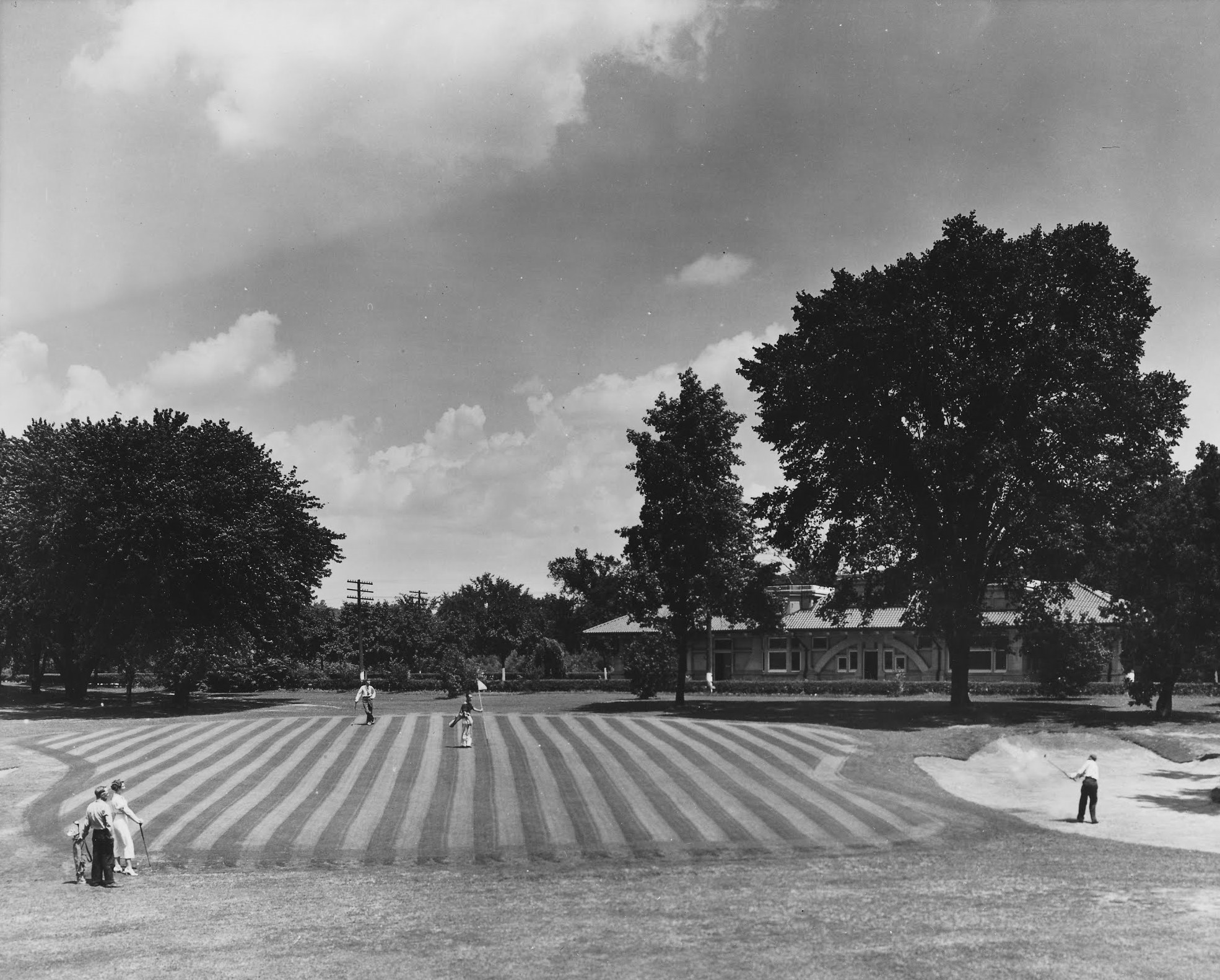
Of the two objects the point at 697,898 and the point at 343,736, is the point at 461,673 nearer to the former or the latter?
the point at 343,736

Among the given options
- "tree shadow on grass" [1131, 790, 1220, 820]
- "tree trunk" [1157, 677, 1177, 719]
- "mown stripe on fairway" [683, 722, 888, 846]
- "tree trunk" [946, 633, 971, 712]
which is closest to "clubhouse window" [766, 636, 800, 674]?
"tree trunk" [946, 633, 971, 712]

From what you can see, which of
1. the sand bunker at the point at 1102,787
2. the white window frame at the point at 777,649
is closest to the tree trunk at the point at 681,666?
the sand bunker at the point at 1102,787

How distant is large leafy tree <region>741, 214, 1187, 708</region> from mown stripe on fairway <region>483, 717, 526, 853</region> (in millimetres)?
26691

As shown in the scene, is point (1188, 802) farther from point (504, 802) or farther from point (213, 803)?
point (213, 803)

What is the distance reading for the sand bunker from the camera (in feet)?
113

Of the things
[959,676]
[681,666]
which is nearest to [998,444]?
[959,676]

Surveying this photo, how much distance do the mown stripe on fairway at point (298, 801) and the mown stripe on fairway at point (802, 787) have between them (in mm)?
15655

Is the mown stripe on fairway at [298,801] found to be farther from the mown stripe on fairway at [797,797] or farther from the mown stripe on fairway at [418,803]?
the mown stripe on fairway at [797,797]

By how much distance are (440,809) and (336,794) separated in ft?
14.2

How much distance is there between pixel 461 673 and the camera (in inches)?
3575

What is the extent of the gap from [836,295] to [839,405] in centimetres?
687

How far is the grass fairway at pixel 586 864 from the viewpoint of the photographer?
2017cm

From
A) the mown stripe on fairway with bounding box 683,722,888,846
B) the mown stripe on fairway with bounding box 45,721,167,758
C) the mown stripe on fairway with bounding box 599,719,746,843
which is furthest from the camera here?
the mown stripe on fairway with bounding box 45,721,167,758

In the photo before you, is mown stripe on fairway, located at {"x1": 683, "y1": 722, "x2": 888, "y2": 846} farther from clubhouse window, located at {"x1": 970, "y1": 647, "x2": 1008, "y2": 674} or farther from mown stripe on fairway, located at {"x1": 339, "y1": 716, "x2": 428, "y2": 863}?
clubhouse window, located at {"x1": 970, "y1": 647, "x2": 1008, "y2": 674}
